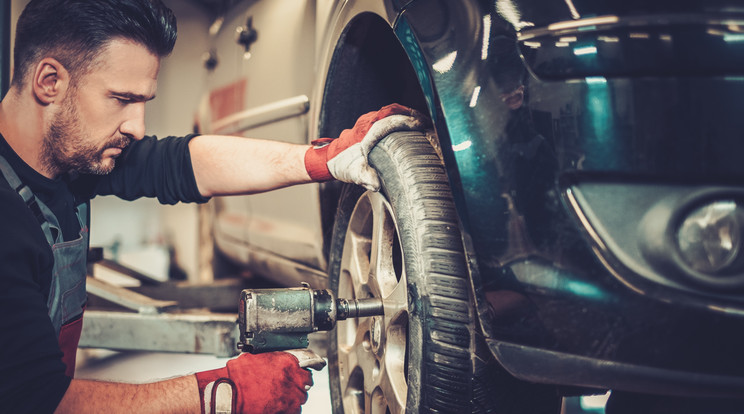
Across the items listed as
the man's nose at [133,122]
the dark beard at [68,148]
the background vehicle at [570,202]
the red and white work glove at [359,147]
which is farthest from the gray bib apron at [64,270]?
the background vehicle at [570,202]

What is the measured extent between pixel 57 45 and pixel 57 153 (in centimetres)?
24

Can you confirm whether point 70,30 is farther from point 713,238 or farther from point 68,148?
point 713,238

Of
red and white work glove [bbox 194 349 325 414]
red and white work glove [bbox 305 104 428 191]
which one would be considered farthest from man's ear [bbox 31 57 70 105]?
red and white work glove [bbox 194 349 325 414]

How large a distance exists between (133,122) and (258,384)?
0.69 meters

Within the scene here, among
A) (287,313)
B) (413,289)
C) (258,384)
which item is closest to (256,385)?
(258,384)

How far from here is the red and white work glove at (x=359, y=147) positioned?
1.13 m

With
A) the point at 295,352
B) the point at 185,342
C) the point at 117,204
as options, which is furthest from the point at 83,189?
the point at 117,204

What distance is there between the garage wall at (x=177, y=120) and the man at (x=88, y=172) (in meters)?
3.17

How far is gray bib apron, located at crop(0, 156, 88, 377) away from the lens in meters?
1.16

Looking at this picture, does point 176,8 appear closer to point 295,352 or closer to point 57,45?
point 57,45

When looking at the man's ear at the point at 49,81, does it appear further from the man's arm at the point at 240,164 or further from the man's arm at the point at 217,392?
the man's arm at the point at 217,392

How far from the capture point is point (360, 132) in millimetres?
1218

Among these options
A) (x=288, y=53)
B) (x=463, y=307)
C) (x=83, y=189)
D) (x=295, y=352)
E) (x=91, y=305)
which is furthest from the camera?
(x=91, y=305)

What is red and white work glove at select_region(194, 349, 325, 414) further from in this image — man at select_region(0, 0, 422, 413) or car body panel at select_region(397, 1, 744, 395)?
car body panel at select_region(397, 1, 744, 395)
